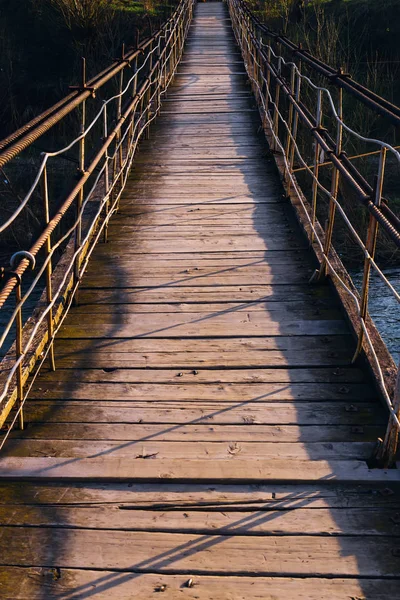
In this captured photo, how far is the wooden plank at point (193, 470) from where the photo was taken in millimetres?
2740

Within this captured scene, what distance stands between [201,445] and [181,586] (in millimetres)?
733

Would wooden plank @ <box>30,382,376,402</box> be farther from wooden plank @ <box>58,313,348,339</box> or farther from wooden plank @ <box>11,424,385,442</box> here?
wooden plank @ <box>58,313,348,339</box>

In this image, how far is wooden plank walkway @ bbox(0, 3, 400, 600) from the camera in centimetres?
235

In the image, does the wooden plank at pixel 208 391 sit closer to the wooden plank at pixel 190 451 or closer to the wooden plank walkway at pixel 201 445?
the wooden plank walkway at pixel 201 445

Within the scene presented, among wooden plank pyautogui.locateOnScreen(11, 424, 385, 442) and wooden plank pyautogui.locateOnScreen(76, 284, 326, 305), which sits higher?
wooden plank pyautogui.locateOnScreen(11, 424, 385, 442)

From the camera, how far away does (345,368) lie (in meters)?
3.53

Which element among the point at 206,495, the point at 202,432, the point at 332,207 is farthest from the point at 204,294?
the point at 206,495

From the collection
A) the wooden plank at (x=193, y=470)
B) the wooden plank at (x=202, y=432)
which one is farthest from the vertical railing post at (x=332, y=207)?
the wooden plank at (x=193, y=470)

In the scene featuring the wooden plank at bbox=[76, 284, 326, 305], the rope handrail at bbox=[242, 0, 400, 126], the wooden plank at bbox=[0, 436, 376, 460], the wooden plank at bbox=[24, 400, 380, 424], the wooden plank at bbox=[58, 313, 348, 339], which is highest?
the rope handrail at bbox=[242, 0, 400, 126]

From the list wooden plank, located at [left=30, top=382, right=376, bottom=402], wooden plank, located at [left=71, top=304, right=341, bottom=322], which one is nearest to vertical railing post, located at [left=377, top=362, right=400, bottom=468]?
wooden plank, located at [left=30, top=382, right=376, bottom=402]

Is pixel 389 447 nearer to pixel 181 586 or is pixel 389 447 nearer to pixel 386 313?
pixel 181 586

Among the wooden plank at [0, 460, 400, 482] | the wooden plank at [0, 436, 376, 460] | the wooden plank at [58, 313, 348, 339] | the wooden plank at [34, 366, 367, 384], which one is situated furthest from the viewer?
the wooden plank at [58, 313, 348, 339]

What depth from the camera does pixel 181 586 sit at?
2270mm

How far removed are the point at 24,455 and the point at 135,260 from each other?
2164 mm
